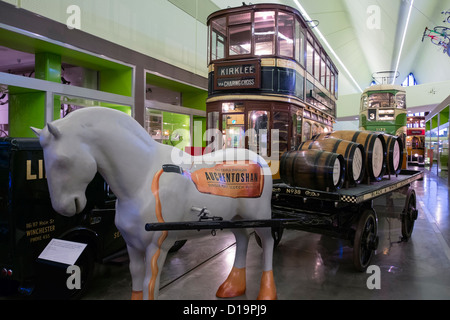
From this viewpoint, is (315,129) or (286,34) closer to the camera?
(286,34)

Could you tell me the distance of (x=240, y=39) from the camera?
8352mm

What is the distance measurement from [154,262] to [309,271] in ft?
9.05

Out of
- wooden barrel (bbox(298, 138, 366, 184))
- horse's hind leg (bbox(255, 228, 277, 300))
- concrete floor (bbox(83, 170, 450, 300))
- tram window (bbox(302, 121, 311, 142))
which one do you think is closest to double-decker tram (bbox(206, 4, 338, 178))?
tram window (bbox(302, 121, 311, 142))

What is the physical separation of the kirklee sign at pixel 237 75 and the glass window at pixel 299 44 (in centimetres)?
146

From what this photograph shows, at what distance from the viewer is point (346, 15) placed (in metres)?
21.4

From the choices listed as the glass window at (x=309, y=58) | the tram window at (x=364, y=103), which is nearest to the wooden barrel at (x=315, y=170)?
the glass window at (x=309, y=58)

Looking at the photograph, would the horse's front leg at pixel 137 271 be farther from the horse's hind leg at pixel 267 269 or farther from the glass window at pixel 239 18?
the glass window at pixel 239 18

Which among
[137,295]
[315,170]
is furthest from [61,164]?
[315,170]

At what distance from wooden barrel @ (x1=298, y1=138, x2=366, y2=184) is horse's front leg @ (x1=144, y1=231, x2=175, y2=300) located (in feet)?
9.31

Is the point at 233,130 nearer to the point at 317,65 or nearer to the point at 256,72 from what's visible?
the point at 256,72

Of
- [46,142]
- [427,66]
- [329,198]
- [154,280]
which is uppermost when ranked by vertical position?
[427,66]

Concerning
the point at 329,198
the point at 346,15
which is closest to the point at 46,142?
the point at 329,198
